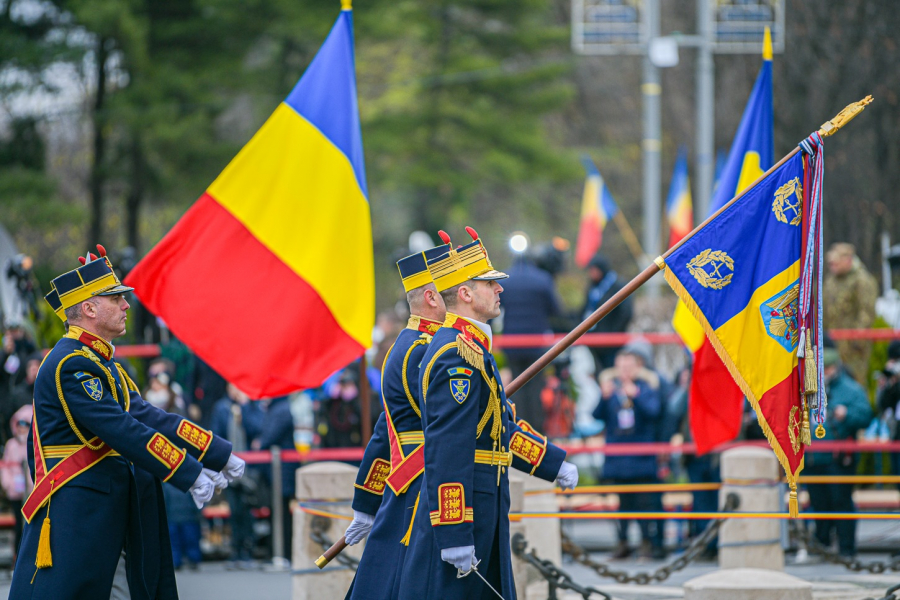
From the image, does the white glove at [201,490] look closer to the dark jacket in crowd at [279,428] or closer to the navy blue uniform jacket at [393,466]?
the navy blue uniform jacket at [393,466]

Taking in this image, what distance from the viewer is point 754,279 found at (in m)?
6.44

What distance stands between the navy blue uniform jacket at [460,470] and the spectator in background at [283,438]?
18.0ft

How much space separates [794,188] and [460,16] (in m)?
20.9

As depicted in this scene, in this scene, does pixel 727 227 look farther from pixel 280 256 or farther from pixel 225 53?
pixel 225 53

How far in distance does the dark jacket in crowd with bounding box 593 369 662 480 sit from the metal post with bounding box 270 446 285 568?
280 centimetres

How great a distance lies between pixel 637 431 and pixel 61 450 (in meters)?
5.88

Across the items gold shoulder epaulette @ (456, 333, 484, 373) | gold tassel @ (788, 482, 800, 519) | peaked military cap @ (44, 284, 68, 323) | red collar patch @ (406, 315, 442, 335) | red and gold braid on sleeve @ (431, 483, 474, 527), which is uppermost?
peaked military cap @ (44, 284, 68, 323)

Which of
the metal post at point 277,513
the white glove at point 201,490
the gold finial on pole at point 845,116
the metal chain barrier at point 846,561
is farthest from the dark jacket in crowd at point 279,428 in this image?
the gold finial on pole at point 845,116

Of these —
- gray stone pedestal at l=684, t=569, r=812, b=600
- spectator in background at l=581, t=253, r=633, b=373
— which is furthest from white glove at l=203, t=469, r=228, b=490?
spectator in background at l=581, t=253, r=633, b=373

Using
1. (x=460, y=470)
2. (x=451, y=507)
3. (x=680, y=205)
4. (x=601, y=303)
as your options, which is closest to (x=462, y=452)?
(x=460, y=470)

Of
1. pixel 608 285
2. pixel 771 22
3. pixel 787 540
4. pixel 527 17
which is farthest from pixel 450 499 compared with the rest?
pixel 527 17

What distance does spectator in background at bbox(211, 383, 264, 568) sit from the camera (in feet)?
35.0

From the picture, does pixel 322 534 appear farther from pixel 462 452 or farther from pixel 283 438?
pixel 462 452

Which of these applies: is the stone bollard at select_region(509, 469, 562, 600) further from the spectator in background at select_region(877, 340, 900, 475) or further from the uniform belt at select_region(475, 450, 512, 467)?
the spectator in background at select_region(877, 340, 900, 475)
